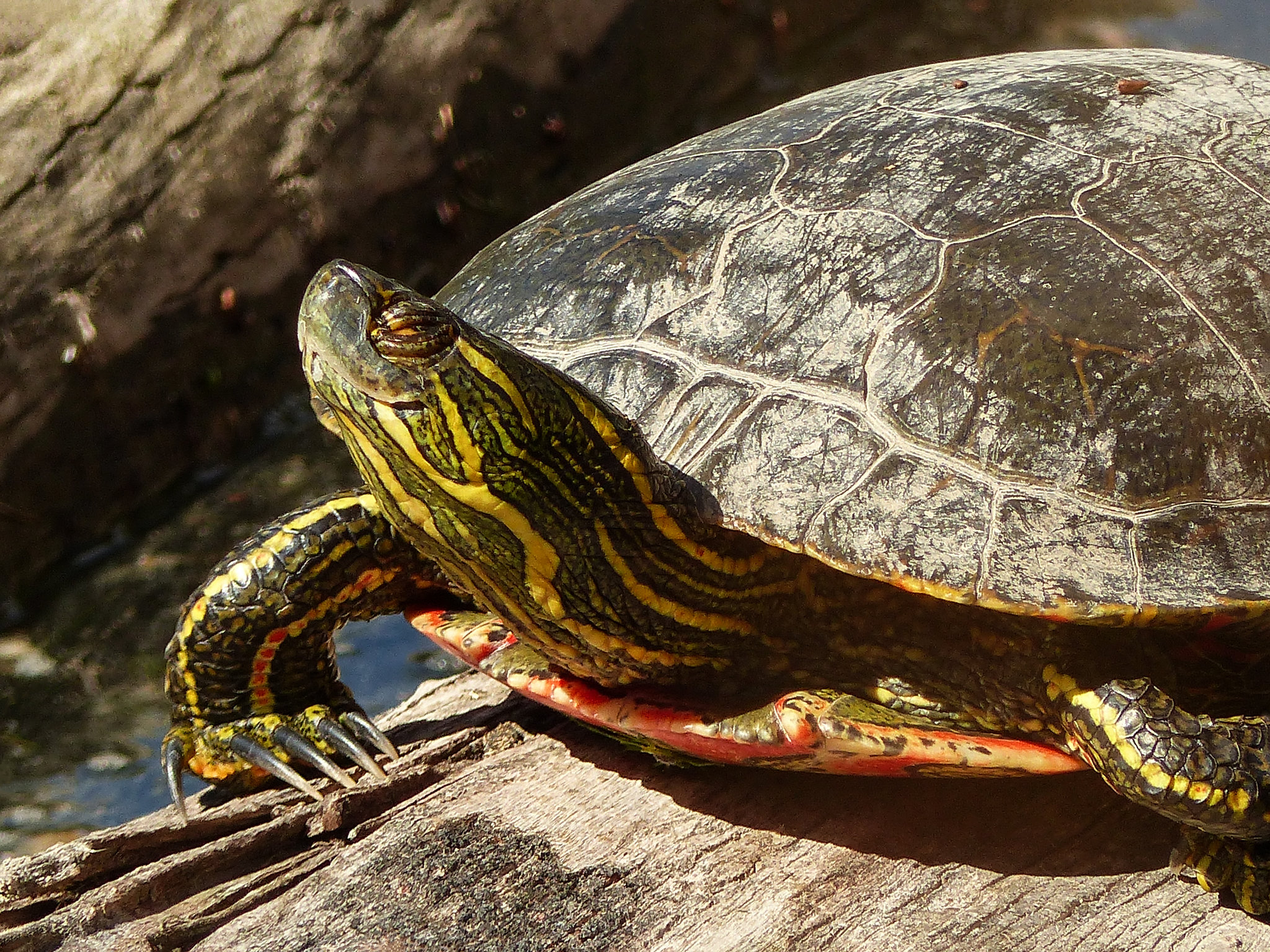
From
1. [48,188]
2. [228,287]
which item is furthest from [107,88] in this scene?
[228,287]

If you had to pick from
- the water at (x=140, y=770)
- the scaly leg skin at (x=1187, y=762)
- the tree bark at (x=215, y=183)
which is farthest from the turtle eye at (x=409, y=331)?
the tree bark at (x=215, y=183)

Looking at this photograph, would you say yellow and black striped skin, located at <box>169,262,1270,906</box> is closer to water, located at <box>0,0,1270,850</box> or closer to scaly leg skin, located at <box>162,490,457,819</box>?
scaly leg skin, located at <box>162,490,457,819</box>

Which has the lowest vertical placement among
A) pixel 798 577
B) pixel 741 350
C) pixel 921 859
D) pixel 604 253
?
pixel 921 859

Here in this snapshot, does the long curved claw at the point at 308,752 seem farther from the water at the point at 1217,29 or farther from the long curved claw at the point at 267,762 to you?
the water at the point at 1217,29

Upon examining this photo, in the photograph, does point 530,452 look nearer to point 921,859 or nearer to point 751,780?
point 751,780

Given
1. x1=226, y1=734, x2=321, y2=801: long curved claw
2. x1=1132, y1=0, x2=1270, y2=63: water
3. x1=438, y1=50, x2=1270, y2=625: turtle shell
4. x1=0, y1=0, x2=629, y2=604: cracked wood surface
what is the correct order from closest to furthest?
x1=438, y1=50, x2=1270, y2=625: turtle shell
x1=226, y1=734, x2=321, y2=801: long curved claw
x1=0, y1=0, x2=629, y2=604: cracked wood surface
x1=1132, y1=0, x2=1270, y2=63: water

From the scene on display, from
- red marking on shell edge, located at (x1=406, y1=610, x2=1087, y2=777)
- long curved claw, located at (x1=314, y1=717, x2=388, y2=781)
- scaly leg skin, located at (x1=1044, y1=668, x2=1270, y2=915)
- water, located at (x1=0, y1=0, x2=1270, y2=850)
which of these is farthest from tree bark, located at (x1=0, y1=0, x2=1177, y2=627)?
scaly leg skin, located at (x1=1044, y1=668, x2=1270, y2=915)
